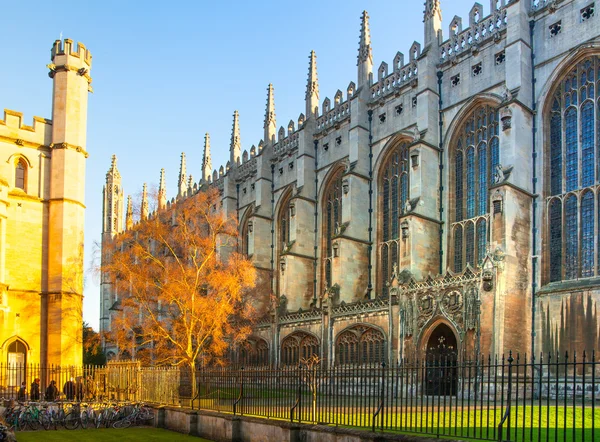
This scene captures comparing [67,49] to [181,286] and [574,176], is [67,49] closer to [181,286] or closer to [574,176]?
[181,286]

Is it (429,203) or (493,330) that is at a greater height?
(429,203)

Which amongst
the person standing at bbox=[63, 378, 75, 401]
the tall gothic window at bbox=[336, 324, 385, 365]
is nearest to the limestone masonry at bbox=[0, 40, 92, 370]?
the person standing at bbox=[63, 378, 75, 401]

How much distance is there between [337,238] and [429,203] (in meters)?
6.30

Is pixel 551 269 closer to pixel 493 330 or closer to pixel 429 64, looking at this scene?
pixel 493 330

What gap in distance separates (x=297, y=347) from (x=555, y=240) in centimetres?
1596

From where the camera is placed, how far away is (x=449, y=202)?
32.6 m

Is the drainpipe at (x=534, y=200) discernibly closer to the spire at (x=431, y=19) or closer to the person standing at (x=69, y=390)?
the spire at (x=431, y=19)

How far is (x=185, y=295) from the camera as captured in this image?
30.6 metres

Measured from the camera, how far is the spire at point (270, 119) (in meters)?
49.2

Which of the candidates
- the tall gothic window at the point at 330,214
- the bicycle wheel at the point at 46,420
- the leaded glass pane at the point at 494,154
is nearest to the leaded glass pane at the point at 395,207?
the tall gothic window at the point at 330,214

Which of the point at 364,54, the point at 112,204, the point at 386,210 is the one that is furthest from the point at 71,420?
the point at 112,204

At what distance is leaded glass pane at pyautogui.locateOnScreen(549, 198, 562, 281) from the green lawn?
15.8 meters

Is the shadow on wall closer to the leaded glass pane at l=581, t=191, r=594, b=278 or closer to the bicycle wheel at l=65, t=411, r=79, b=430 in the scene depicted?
the leaded glass pane at l=581, t=191, r=594, b=278

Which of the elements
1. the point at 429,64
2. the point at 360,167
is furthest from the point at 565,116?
the point at 360,167
